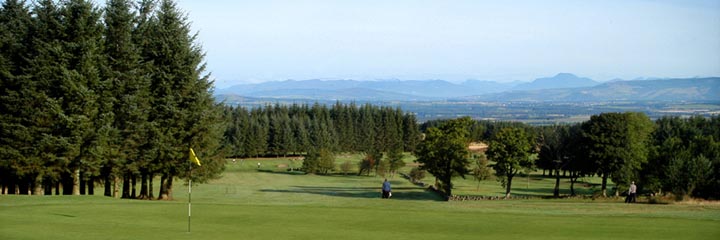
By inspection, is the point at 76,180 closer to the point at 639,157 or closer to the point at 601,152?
the point at 601,152

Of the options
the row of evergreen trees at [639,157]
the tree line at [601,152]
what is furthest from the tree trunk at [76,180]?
the row of evergreen trees at [639,157]

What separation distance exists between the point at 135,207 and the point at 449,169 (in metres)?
36.4

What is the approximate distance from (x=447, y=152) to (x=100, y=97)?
3172 cm

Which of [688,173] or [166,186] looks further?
[688,173]

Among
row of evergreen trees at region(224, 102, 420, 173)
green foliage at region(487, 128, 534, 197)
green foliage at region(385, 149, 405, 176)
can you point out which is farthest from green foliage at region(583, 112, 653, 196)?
row of evergreen trees at region(224, 102, 420, 173)

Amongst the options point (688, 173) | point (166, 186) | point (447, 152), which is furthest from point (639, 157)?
point (166, 186)

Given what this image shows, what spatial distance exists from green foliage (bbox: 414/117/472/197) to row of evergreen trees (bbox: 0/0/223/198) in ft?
77.9

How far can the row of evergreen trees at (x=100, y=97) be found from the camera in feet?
117

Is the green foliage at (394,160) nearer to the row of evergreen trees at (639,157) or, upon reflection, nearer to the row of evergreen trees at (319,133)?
the row of evergreen trees at (319,133)

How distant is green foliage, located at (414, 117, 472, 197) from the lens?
59.8 metres

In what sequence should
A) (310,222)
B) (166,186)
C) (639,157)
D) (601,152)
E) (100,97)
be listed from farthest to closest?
(601,152), (639,157), (166,186), (100,97), (310,222)

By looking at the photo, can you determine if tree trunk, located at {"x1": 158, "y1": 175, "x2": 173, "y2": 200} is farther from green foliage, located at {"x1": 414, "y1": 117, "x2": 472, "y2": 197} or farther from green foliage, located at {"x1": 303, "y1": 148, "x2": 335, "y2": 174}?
green foliage, located at {"x1": 303, "y1": 148, "x2": 335, "y2": 174}

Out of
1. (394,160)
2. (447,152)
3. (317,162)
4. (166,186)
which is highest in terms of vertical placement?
(447,152)

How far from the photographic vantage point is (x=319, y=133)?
120m
